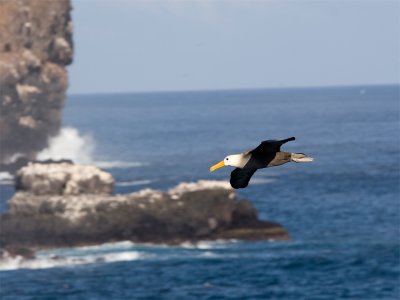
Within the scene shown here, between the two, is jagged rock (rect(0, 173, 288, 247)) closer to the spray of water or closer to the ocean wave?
the spray of water

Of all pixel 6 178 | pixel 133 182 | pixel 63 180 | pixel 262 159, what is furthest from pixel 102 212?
pixel 262 159

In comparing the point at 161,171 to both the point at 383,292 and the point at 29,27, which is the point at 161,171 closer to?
the point at 29,27

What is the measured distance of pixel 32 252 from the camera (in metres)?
97.3

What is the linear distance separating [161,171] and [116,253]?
79273 mm

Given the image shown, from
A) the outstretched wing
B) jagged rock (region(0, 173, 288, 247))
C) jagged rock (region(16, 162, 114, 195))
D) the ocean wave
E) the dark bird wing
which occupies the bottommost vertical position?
the ocean wave

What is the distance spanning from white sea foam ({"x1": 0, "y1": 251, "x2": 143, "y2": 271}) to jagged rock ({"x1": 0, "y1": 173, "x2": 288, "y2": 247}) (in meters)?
1.77

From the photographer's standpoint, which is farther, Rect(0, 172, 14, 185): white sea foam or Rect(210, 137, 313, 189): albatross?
Rect(0, 172, 14, 185): white sea foam

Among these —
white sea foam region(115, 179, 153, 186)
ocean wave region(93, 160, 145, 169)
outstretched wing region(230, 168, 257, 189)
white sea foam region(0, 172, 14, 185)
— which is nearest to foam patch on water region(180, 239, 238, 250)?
white sea foam region(115, 179, 153, 186)

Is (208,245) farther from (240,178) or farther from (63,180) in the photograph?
(240,178)

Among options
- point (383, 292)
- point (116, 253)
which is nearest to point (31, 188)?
point (116, 253)

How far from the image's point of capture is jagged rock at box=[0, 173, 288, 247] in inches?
3807

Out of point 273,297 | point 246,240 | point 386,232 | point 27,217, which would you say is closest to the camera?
point 273,297

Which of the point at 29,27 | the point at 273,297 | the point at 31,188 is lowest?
the point at 273,297

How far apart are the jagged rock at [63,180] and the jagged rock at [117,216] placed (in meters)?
0.51
